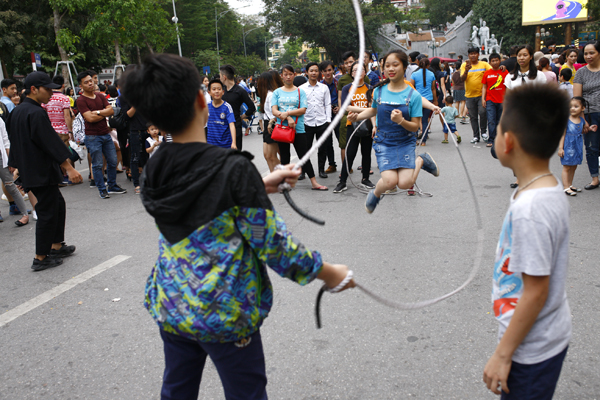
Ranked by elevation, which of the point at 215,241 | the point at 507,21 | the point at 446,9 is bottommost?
the point at 215,241

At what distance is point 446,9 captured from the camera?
4129 inches

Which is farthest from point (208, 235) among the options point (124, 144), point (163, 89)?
point (124, 144)

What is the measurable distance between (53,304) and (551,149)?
3.99 metres

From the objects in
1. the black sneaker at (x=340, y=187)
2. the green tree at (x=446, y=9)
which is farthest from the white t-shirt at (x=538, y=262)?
the green tree at (x=446, y=9)

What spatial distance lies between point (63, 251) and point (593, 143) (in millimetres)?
6874

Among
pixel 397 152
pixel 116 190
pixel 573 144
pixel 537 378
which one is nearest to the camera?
pixel 537 378

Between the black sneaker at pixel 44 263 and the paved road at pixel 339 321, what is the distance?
0.08 m

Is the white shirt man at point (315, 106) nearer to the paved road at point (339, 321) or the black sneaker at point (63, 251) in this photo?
the paved road at point (339, 321)

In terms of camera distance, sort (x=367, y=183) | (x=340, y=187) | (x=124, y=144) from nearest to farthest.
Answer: (x=340, y=187)
(x=367, y=183)
(x=124, y=144)

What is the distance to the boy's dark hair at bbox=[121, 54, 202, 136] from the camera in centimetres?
153

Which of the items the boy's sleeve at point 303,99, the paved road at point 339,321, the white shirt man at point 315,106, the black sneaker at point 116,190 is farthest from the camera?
the black sneaker at point 116,190

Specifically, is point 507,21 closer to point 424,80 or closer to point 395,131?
point 424,80

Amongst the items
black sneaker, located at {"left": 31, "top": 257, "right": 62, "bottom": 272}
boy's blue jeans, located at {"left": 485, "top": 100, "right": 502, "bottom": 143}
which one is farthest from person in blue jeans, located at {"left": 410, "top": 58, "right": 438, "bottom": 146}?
black sneaker, located at {"left": 31, "top": 257, "right": 62, "bottom": 272}

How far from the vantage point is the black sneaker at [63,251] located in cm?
515
